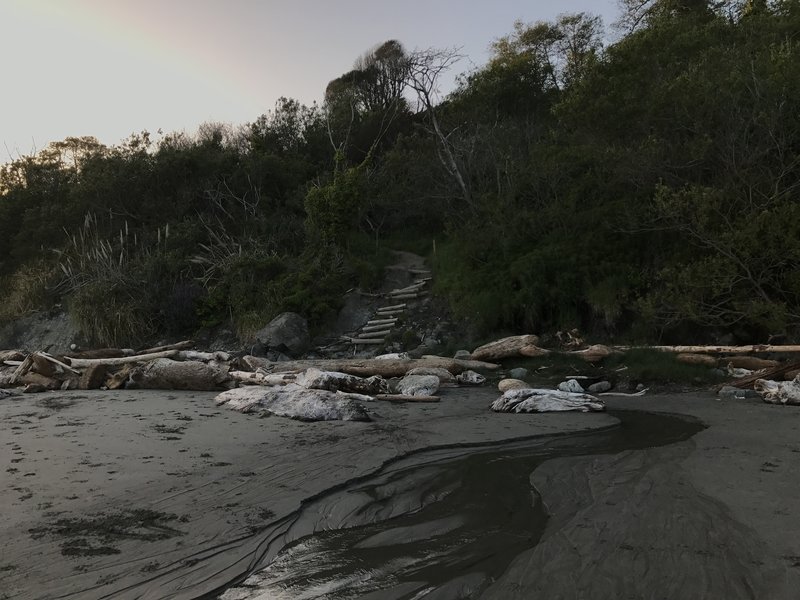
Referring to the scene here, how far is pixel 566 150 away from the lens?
587 inches

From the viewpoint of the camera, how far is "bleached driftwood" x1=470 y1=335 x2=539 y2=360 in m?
11.3

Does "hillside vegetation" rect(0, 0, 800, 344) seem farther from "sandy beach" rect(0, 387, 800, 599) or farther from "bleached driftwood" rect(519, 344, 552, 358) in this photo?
"sandy beach" rect(0, 387, 800, 599)

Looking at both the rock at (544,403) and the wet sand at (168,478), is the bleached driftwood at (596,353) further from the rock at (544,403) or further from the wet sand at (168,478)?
the wet sand at (168,478)

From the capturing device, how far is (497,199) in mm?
16109

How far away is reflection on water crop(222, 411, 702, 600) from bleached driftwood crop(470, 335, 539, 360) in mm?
6382

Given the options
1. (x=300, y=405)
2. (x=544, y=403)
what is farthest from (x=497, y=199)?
(x=300, y=405)

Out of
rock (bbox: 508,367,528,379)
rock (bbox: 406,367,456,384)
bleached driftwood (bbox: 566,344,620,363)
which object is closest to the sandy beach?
rock (bbox: 406,367,456,384)

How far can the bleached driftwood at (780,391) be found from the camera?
281 inches

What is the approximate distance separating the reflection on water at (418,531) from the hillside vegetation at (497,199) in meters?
8.26

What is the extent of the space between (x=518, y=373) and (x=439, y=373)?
1.51 m

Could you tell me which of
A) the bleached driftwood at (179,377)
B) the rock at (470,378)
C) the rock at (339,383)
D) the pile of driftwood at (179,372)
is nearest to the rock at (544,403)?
the rock at (339,383)

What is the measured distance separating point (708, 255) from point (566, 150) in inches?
198

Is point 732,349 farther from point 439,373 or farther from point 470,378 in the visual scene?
point 439,373

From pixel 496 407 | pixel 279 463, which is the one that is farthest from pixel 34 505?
pixel 496 407
